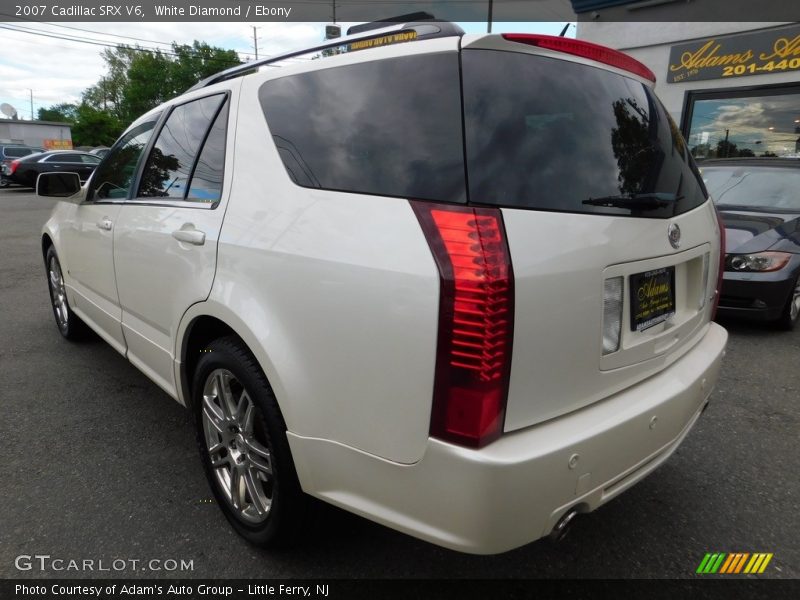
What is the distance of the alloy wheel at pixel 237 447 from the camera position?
6.47 ft

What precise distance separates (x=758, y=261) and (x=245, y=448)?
4.40 m

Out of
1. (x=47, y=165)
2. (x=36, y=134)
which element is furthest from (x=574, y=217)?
(x=36, y=134)

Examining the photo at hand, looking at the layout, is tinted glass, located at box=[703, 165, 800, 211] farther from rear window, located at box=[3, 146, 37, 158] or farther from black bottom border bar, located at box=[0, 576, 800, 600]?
rear window, located at box=[3, 146, 37, 158]

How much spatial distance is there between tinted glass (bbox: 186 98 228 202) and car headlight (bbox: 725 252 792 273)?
4179mm

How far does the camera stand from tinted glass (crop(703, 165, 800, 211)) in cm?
529

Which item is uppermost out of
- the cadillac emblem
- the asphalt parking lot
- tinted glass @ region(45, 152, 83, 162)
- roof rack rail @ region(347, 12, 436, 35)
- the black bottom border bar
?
tinted glass @ region(45, 152, 83, 162)

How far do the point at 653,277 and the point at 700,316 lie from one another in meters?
0.58

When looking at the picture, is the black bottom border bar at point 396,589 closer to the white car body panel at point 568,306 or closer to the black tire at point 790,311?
the white car body panel at point 568,306

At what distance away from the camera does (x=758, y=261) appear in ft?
14.8

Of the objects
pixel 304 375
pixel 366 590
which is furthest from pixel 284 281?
pixel 366 590

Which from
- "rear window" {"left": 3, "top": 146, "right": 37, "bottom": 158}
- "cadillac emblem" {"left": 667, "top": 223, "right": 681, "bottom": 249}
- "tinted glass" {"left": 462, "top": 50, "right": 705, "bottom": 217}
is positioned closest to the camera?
"tinted glass" {"left": 462, "top": 50, "right": 705, "bottom": 217}

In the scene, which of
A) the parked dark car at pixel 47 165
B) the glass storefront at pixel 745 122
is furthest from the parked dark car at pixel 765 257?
the parked dark car at pixel 47 165

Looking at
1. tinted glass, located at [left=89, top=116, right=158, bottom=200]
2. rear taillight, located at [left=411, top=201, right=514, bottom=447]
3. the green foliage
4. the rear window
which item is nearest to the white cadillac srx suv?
rear taillight, located at [left=411, top=201, right=514, bottom=447]

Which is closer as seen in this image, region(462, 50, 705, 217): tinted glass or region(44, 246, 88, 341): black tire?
region(462, 50, 705, 217): tinted glass
